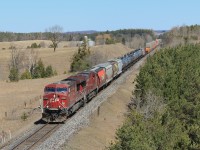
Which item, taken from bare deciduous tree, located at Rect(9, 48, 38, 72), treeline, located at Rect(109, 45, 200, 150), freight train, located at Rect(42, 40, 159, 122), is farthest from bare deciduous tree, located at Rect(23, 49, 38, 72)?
freight train, located at Rect(42, 40, 159, 122)

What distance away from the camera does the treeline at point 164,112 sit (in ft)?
82.8

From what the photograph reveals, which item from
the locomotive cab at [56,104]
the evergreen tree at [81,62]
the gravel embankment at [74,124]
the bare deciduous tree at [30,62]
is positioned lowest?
the bare deciduous tree at [30,62]

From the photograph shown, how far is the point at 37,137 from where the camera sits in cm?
3544

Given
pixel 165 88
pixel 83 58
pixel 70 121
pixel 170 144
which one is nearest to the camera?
pixel 170 144

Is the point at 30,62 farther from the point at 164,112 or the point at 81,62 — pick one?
the point at 164,112

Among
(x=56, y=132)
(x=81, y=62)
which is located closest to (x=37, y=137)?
(x=56, y=132)

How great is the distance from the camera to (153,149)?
82.0 ft

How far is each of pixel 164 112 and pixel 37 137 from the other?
1128 cm

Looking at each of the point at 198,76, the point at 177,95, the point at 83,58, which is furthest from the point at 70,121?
the point at 83,58

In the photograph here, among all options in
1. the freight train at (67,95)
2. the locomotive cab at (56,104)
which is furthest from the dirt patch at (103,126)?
the locomotive cab at (56,104)

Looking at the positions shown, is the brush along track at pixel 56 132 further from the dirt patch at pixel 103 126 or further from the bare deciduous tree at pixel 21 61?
the bare deciduous tree at pixel 21 61

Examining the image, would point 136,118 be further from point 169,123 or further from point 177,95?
point 177,95

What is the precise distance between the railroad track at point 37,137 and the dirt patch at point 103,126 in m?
2.54

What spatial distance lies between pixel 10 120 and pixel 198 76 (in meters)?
24.5
